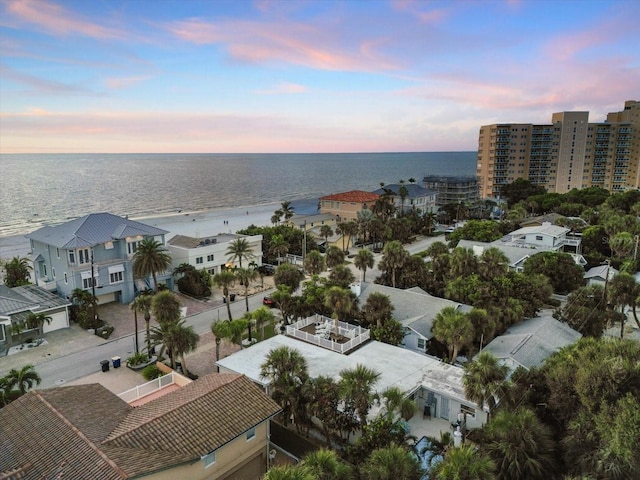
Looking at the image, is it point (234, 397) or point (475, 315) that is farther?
point (475, 315)

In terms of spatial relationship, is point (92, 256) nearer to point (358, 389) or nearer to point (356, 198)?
point (358, 389)

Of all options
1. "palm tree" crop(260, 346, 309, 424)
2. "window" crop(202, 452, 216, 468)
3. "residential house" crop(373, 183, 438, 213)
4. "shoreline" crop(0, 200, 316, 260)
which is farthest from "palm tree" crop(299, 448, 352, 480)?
"residential house" crop(373, 183, 438, 213)

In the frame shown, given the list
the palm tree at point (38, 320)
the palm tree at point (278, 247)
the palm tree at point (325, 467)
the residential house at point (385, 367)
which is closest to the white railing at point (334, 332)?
the residential house at point (385, 367)

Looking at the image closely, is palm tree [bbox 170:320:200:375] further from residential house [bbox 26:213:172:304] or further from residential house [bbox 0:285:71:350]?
residential house [bbox 26:213:172:304]

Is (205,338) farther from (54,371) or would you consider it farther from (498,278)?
(498,278)

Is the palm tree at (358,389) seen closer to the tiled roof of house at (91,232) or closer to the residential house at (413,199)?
the tiled roof of house at (91,232)

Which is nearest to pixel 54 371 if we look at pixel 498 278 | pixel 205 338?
pixel 205 338

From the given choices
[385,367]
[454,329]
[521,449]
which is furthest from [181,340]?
[521,449]
